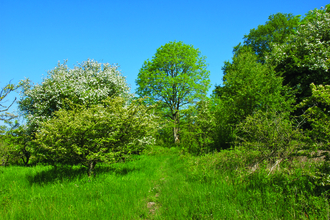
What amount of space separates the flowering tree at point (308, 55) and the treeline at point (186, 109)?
10cm

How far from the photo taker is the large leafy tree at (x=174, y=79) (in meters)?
27.4

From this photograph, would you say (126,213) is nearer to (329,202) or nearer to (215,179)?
(215,179)

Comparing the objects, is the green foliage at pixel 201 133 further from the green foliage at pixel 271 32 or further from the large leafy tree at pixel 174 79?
the green foliage at pixel 271 32

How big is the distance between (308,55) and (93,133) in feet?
70.7

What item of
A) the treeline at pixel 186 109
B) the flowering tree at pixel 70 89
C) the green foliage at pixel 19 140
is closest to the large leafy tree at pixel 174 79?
the treeline at pixel 186 109

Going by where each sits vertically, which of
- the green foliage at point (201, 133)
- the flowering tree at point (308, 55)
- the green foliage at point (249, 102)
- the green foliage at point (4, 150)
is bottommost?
the green foliage at point (4, 150)

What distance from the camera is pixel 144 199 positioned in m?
6.26

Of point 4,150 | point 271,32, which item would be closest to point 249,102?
point 4,150

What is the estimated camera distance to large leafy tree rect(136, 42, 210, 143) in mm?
27438

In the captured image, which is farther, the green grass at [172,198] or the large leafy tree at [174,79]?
the large leafy tree at [174,79]

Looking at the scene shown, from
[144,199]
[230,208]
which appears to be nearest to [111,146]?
[144,199]

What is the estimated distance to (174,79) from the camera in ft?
88.0

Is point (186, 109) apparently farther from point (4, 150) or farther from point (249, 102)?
point (4, 150)

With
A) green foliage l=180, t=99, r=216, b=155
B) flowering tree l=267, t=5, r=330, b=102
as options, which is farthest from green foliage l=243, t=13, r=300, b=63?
green foliage l=180, t=99, r=216, b=155
